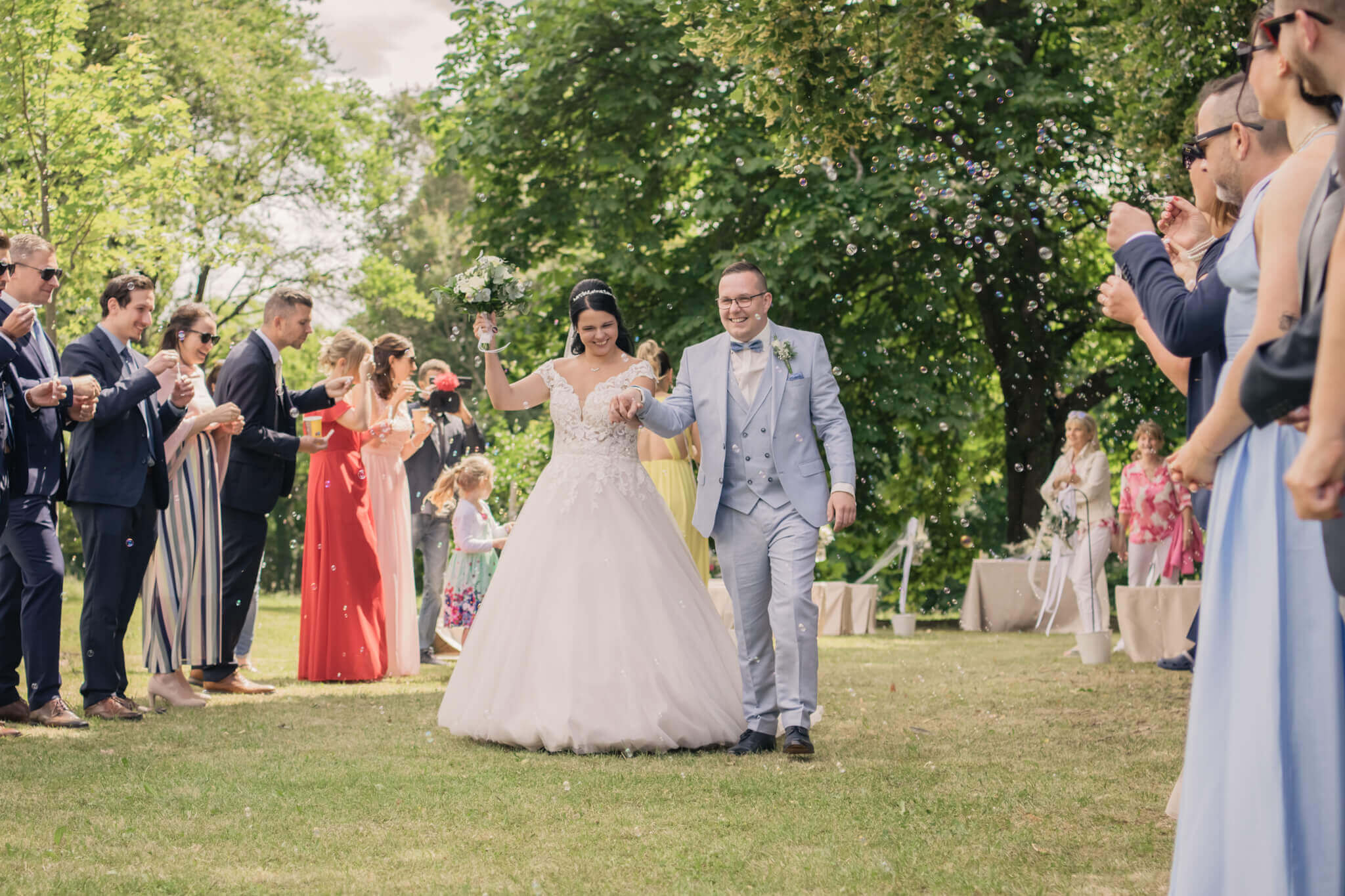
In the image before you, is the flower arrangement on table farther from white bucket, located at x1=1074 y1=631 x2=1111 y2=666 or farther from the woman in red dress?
white bucket, located at x1=1074 y1=631 x2=1111 y2=666

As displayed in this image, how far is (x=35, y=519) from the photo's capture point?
6492 millimetres

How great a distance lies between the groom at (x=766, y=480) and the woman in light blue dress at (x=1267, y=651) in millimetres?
3278

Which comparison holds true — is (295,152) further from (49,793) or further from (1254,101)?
(1254,101)

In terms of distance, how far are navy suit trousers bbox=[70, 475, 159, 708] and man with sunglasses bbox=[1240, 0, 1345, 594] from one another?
619 cm

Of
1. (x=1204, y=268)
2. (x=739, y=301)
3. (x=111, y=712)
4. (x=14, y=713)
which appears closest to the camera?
(x=1204, y=268)

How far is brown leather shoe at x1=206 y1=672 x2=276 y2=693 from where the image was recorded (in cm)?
853

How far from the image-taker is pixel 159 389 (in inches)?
282

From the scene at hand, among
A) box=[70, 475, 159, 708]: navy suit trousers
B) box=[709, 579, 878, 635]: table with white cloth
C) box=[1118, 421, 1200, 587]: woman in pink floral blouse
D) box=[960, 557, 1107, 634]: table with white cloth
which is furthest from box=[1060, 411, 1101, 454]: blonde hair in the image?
box=[70, 475, 159, 708]: navy suit trousers

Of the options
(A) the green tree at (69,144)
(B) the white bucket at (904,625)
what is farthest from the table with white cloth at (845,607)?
(A) the green tree at (69,144)

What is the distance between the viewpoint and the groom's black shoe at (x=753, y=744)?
6.14 metres

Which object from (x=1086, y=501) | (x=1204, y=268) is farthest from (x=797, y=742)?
(x=1086, y=501)

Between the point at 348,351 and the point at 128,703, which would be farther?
the point at 348,351

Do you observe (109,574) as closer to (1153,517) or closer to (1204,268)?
(1204,268)

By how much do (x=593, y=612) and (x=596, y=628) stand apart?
0.08 meters
